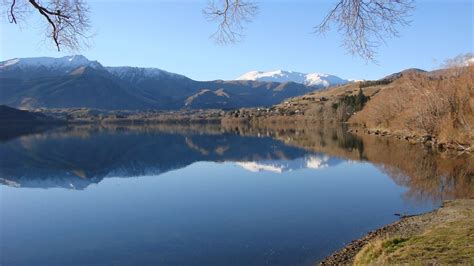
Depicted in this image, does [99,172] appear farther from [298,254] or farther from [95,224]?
[298,254]

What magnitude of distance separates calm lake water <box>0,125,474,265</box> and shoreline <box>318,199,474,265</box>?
0.81m

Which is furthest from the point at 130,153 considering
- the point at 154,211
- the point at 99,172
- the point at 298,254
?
the point at 298,254

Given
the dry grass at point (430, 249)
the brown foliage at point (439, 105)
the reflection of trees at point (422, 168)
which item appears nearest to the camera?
the dry grass at point (430, 249)

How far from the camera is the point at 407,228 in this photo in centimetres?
2002

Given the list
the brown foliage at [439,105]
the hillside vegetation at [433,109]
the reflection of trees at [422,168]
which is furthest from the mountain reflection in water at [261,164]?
the brown foliage at [439,105]

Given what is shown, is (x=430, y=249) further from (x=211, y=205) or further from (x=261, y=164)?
(x=261, y=164)

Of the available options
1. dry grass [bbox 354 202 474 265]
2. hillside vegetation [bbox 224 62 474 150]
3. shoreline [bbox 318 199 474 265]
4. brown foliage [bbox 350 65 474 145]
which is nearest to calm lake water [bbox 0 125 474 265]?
shoreline [bbox 318 199 474 265]

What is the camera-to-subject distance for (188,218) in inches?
979

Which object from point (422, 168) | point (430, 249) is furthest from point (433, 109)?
point (430, 249)

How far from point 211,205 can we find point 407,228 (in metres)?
12.5

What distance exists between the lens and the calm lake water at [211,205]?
18.9 m

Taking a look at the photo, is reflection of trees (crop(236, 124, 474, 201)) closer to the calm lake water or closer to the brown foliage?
the calm lake water

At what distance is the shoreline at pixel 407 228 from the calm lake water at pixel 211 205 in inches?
31.8

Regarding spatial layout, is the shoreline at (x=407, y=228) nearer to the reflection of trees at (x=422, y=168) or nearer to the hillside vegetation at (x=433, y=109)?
the reflection of trees at (x=422, y=168)
